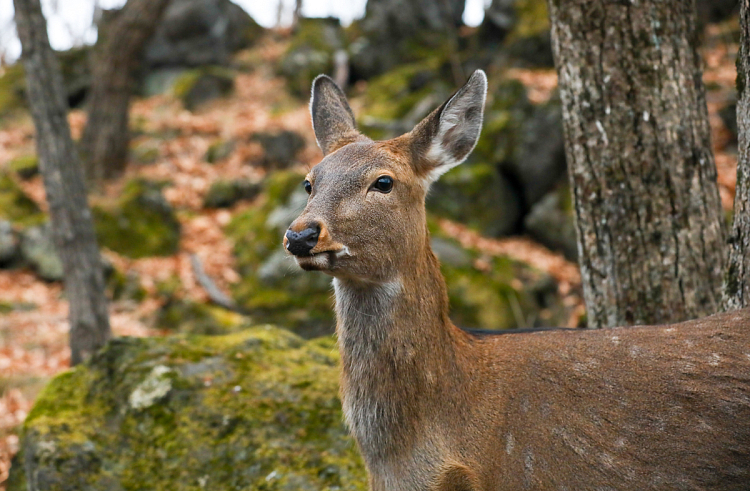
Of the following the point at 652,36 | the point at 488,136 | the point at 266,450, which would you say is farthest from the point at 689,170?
the point at 488,136

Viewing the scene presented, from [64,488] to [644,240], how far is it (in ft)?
14.8

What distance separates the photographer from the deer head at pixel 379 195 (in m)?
3.53

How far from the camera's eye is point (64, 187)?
7.93 m

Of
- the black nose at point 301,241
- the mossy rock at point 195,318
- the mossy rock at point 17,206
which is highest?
the mossy rock at point 17,206

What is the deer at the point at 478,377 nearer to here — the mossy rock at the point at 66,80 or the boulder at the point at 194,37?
the mossy rock at the point at 66,80

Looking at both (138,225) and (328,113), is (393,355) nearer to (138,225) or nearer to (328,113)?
(328,113)

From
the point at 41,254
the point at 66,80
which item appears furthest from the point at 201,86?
the point at 41,254

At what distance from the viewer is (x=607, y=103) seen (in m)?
4.92

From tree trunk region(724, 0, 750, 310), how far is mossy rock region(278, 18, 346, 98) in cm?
1789

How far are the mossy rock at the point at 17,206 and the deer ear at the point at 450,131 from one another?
36.3 ft

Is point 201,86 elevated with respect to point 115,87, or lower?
elevated

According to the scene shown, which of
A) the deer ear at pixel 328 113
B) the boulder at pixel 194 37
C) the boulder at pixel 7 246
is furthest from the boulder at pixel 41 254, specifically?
the boulder at pixel 194 37

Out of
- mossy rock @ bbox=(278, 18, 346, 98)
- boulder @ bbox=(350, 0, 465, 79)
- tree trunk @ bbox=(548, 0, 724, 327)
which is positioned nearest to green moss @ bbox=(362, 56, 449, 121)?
boulder @ bbox=(350, 0, 465, 79)

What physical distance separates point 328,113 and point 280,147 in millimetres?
12328
